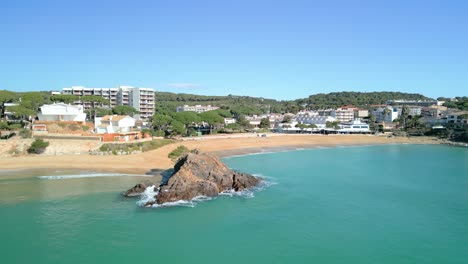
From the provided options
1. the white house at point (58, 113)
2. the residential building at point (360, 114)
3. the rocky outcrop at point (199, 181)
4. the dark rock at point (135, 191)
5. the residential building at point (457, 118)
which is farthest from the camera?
the residential building at point (360, 114)

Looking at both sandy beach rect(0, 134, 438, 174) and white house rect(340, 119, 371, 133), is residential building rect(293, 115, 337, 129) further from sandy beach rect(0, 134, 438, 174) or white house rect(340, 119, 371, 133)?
sandy beach rect(0, 134, 438, 174)

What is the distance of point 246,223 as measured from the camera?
22.1 metres

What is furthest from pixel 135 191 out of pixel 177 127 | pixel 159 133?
pixel 177 127

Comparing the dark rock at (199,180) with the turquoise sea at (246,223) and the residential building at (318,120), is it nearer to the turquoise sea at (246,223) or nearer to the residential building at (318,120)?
the turquoise sea at (246,223)

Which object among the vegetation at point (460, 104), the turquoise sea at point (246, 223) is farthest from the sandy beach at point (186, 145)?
the vegetation at point (460, 104)

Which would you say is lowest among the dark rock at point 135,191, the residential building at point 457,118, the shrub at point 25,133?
the dark rock at point 135,191

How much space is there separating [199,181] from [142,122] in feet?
161

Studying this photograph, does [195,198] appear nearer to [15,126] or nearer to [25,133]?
[25,133]

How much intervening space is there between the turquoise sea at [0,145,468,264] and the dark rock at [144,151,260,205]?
137cm

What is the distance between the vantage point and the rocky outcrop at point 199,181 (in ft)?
87.9

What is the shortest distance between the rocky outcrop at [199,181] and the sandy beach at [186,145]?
9078mm

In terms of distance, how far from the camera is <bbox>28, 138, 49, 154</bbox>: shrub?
43.4 m

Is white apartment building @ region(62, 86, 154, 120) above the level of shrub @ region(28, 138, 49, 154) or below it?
above

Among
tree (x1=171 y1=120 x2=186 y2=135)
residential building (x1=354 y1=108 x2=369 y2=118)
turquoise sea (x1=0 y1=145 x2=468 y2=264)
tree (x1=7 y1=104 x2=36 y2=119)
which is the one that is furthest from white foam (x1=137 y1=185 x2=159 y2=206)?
residential building (x1=354 y1=108 x2=369 y2=118)
